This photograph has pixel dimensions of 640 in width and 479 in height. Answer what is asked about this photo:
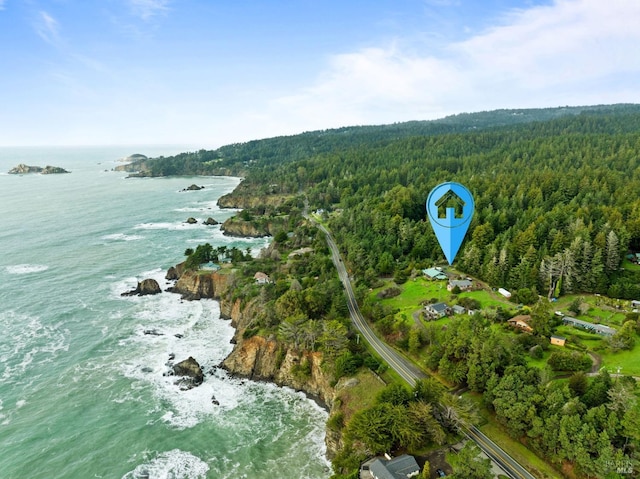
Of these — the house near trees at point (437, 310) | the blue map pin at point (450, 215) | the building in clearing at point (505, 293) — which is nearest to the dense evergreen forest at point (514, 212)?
the building in clearing at point (505, 293)

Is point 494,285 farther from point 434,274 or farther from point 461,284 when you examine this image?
point 434,274

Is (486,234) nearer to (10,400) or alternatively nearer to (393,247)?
(393,247)

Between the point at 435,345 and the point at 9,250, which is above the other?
the point at 9,250

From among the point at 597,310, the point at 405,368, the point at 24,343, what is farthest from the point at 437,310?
the point at 24,343

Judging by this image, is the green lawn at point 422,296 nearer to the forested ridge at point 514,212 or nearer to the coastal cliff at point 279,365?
the forested ridge at point 514,212

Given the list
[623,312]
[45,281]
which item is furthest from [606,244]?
[45,281]

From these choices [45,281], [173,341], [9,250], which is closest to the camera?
[173,341]
